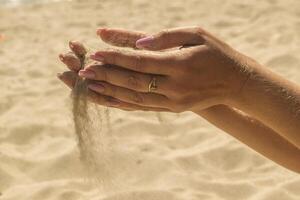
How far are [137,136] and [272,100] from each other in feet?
4.55

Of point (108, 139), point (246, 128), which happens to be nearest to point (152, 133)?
point (108, 139)

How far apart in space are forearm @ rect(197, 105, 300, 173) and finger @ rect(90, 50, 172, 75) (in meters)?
0.45

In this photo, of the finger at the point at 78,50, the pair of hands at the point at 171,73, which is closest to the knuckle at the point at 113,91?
the pair of hands at the point at 171,73

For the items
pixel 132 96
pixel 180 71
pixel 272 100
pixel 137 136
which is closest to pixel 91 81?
pixel 132 96

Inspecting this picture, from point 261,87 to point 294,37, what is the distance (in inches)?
95.5

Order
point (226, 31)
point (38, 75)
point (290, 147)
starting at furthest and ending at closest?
point (226, 31) < point (38, 75) < point (290, 147)

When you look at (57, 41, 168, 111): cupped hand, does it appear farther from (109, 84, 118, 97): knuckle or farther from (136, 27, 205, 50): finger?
(136, 27, 205, 50): finger

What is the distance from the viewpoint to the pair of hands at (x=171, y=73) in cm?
129

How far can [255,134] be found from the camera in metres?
1.75

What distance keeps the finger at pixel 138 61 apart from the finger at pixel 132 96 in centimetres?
7

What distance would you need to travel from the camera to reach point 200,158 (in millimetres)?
2496

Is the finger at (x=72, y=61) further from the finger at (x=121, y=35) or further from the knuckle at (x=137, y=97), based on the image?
the knuckle at (x=137, y=97)

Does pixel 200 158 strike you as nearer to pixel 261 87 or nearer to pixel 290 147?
pixel 290 147

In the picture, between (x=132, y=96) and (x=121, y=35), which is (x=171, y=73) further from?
(x=121, y=35)
